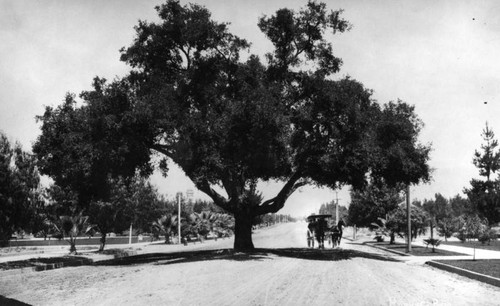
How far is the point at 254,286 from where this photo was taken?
11.9 metres

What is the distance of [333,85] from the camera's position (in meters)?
21.4

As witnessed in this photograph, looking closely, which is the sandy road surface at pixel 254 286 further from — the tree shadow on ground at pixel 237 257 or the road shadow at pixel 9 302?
the tree shadow on ground at pixel 237 257

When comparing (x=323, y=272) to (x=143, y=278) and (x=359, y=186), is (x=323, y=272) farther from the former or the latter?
(x=359, y=186)

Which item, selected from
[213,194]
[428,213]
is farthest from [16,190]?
[428,213]

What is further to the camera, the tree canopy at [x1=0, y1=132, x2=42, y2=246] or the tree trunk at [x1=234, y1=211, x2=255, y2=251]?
the tree trunk at [x1=234, y1=211, x2=255, y2=251]

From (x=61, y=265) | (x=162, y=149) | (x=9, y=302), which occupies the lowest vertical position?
(x=61, y=265)

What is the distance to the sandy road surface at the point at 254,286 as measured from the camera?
1013 centimetres

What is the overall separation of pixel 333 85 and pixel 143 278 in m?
12.6

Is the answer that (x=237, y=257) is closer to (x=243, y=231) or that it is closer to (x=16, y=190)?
(x=243, y=231)

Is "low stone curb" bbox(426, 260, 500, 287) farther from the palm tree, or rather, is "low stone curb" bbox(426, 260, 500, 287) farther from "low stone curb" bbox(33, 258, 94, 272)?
the palm tree

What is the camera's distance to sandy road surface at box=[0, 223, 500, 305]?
1013cm

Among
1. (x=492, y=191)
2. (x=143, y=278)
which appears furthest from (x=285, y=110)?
(x=492, y=191)

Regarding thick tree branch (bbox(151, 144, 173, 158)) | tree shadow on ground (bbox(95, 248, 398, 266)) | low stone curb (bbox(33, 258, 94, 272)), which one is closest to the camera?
low stone curb (bbox(33, 258, 94, 272))

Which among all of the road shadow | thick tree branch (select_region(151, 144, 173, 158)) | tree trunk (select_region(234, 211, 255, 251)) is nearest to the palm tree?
thick tree branch (select_region(151, 144, 173, 158))
